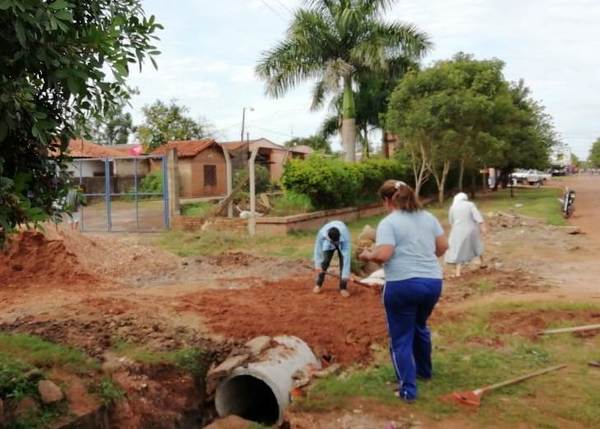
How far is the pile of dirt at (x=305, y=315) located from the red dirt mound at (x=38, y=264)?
2.93 metres

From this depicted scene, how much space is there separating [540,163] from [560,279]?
31500mm

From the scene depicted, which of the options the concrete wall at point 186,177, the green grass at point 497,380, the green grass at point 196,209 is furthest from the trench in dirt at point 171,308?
the concrete wall at point 186,177

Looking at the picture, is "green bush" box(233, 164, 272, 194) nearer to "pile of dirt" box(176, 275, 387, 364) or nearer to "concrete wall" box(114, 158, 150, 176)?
"concrete wall" box(114, 158, 150, 176)

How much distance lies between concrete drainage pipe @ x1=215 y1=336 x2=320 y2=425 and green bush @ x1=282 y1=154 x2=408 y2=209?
11715 mm

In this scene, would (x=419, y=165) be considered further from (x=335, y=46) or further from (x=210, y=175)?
(x=210, y=175)

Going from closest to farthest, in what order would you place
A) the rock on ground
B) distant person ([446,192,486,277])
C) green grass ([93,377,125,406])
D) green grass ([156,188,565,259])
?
the rock on ground, green grass ([93,377,125,406]), distant person ([446,192,486,277]), green grass ([156,188,565,259])

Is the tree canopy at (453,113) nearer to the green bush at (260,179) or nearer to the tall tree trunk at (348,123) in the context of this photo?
the tall tree trunk at (348,123)

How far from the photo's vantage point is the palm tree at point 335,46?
24141mm

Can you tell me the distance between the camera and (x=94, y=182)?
3272 centimetres

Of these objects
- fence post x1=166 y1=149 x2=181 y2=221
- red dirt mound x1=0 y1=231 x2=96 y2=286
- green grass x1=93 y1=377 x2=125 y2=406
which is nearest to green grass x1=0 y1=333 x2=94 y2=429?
green grass x1=93 y1=377 x2=125 y2=406

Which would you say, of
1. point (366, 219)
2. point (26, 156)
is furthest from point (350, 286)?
point (366, 219)

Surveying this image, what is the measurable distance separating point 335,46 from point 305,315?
18508 mm

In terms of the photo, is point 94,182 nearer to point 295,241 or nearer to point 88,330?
point 295,241

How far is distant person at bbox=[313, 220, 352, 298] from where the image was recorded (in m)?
8.54
